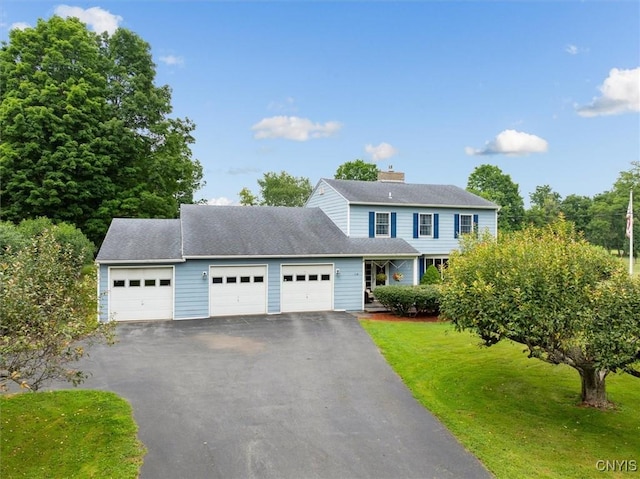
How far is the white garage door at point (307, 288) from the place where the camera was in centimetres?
1830

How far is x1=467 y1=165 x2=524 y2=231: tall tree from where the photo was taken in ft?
174

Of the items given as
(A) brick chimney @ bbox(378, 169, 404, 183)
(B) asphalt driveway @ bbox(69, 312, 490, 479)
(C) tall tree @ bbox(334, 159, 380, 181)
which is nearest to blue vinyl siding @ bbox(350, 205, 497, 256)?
(A) brick chimney @ bbox(378, 169, 404, 183)

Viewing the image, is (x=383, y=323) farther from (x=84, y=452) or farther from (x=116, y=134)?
(x=116, y=134)

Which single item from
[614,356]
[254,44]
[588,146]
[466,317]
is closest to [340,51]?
[254,44]

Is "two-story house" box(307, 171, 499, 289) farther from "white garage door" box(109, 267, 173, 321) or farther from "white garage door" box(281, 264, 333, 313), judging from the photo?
"white garage door" box(109, 267, 173, 321)

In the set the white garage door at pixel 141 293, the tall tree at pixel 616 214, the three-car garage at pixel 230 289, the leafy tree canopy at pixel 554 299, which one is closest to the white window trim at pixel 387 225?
the three-car garage at pixel 230 289

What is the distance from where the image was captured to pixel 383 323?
650 inches

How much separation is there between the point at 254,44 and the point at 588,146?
20.5 metres

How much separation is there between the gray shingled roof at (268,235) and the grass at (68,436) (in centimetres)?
898

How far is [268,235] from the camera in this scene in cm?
1939

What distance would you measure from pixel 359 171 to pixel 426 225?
81.9 ft

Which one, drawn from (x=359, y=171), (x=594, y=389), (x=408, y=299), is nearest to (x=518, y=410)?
(x=594, y=389)

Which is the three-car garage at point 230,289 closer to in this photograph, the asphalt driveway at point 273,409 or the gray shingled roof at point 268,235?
the gray shingled roof at point 268,235

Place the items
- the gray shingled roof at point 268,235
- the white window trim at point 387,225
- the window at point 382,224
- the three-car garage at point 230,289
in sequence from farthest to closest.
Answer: the window at point 382,224 < the white window trim at point 387,225 < the gray shingled roof at point 268,235 < the three-car garage at point 230,289
